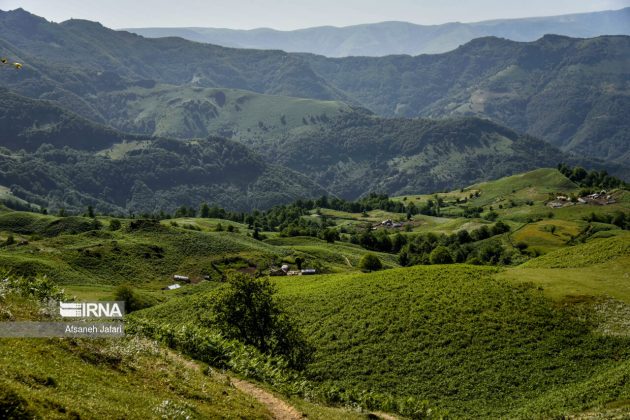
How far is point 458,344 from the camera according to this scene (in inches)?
2697

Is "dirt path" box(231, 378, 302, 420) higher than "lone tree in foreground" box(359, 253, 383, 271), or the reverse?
"dirt path" box(231, 378, 302, 420)

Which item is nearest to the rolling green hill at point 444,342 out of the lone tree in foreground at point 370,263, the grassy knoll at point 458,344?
the grassy knoll at point 458,344

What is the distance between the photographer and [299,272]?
15462 centimetres

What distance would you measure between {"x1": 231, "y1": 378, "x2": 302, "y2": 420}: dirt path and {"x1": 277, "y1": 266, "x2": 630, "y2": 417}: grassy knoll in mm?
20478

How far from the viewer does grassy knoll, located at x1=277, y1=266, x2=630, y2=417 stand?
199 ft

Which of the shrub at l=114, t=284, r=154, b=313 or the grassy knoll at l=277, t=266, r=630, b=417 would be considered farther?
the shrub at l=114, t=284, r=154, b=313

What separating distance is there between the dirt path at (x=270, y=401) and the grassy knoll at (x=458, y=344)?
2048 cm

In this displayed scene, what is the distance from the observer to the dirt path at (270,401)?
3714 cm

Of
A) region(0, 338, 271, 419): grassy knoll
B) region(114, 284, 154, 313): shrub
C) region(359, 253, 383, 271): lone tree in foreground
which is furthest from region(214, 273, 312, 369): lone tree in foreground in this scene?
region(359, 253, 383, 271): lone tree in foreground

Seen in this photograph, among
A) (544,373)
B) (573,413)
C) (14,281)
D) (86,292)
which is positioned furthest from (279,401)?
(86,292)

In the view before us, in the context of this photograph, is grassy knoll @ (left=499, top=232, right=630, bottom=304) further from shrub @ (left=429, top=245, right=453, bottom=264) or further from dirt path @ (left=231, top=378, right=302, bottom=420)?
shrub @ (left=429, top=245, right=453, bottom=264)

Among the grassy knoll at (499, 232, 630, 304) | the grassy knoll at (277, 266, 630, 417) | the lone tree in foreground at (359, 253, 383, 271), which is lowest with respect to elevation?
the lone tree in foreground at (359, 253, 383, 271)

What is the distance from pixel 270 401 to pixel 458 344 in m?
35.4

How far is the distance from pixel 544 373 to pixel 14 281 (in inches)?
2034
